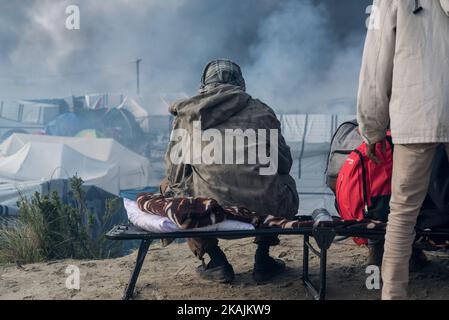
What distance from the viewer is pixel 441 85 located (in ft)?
7.71

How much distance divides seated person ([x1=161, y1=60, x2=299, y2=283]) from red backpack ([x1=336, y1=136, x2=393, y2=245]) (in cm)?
42

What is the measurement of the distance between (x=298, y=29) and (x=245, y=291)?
42.8 feet

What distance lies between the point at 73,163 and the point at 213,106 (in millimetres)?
8948

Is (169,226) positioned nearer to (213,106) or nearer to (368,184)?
(213,106)

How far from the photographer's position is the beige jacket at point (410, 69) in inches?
92.5

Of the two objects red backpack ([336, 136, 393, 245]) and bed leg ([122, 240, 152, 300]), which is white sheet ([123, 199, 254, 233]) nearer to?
bed leg ([122, 240, 152, 300])

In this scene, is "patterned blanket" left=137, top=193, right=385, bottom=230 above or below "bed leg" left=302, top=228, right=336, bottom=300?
above

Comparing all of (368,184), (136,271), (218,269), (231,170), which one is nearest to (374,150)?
(368,184)

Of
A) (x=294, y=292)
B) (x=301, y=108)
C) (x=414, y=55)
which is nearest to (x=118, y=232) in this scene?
(x=294, y=292)

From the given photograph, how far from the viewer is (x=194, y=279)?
353cm

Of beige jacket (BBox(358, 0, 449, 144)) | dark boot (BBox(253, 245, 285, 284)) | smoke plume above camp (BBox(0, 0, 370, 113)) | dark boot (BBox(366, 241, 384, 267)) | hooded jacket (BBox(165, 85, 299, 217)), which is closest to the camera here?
beige jacket (BBox(358, 0, 449, 144))

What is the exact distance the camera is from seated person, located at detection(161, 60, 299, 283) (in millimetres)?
3143

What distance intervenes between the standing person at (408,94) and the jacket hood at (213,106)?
3.04ft

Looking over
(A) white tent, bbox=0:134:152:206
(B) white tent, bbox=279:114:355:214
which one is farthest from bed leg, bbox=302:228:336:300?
(A) white tent, bbox=0:134:152:206
